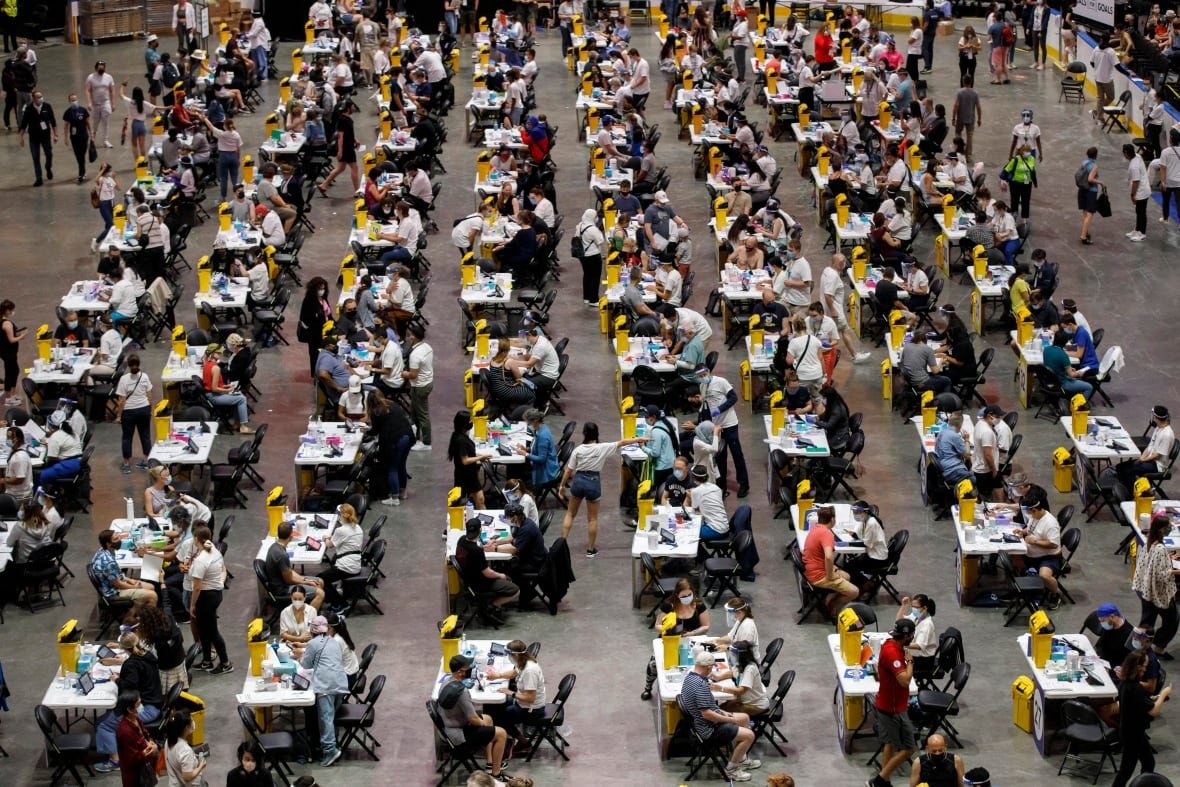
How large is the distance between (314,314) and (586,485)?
17.2 ft

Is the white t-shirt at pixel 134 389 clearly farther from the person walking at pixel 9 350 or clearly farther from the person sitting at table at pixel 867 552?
the person sitting at table at pixel 867 552

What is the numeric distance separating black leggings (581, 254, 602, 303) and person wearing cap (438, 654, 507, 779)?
1052 cm

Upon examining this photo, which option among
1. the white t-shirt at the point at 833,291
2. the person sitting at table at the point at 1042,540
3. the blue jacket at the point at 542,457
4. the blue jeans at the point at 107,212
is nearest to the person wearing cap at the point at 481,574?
the blue jacket at the point at 542,457

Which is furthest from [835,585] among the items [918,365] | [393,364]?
[393,364]

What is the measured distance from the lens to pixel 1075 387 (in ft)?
77.1

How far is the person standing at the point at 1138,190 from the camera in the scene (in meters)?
29.0

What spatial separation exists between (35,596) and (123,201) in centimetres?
1192

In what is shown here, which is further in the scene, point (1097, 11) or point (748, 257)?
point (1097, 11)

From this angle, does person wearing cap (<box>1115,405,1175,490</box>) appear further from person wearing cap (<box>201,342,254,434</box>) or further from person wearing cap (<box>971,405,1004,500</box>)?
person wearing cap (<box>201,342,254,434</box>)

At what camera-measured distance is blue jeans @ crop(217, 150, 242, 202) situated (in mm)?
30609

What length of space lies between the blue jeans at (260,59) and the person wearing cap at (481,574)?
19.5 meters

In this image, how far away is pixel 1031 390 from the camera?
24375mm

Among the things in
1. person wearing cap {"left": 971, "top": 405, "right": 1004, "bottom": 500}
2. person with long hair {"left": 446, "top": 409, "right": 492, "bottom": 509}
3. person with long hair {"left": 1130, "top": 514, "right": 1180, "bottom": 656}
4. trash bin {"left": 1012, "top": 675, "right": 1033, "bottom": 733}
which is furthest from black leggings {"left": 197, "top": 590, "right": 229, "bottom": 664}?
person with long hair {"left": 1130, "top": 514, "right": 1180, "bottom": 656}

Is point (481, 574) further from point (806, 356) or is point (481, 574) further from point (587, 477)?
point (806, 356)
